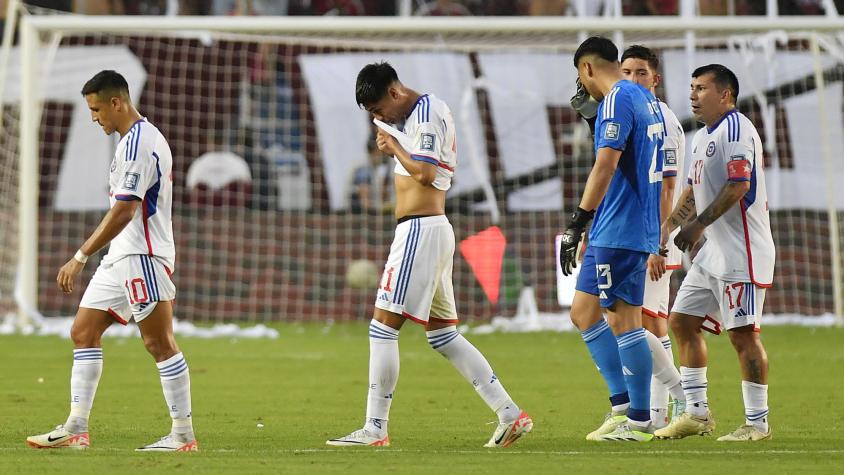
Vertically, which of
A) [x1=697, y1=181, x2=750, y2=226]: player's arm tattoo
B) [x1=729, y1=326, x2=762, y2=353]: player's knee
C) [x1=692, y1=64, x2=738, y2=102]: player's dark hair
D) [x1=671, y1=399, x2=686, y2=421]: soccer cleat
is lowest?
[x1=671, y1=399, x2=686, y2=421]: soccer cleat

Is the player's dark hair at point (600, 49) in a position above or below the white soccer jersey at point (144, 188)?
above

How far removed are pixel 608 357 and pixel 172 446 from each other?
8.06 feet

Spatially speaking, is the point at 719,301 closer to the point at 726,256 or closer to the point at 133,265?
the point at 726,256

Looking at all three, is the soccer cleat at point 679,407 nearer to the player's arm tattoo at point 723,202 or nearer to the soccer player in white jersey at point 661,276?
the soccer player in white jersey at point 661,276

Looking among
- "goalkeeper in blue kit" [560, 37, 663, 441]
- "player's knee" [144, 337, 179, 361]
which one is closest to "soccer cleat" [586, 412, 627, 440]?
"goalkeeper in blue kit" [560, 37, 663, 441]

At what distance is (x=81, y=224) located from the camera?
59.6 feet

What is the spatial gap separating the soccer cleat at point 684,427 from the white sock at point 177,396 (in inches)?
105

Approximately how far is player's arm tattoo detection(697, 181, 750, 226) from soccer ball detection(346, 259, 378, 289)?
10.8 m

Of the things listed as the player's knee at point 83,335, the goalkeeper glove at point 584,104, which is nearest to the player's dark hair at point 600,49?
the goalkeeper glove at point 584,104

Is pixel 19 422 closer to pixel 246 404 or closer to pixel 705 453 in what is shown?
pixel 246 404

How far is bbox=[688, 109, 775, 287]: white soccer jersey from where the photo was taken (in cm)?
763

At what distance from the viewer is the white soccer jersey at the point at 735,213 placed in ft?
25.0

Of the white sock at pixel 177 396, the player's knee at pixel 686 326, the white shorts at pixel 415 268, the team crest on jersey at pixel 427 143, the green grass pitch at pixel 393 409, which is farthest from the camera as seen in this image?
the player's knee at pixel 686 326

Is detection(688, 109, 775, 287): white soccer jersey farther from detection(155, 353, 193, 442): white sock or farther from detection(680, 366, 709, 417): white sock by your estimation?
detection(155, 353, 193, 442): white sock
